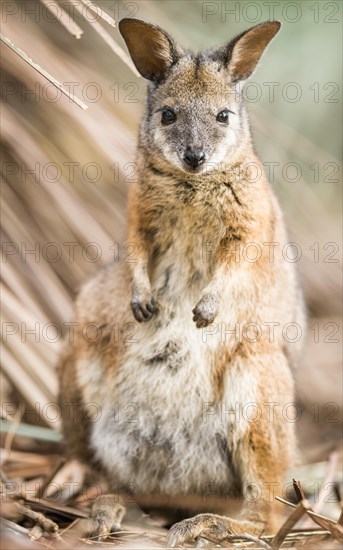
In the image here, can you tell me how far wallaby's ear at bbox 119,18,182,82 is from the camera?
4.70m

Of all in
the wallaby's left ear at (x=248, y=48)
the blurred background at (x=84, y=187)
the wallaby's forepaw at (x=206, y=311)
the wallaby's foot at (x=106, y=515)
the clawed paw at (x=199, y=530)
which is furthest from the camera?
the blurred background at (x=84, y=187)

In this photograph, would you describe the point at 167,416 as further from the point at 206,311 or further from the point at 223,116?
the point at 223,116

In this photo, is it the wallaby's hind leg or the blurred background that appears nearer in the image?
the wallaby's hind leg

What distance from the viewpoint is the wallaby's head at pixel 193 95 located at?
14.8 ft

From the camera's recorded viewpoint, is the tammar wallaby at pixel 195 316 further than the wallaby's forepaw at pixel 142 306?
No

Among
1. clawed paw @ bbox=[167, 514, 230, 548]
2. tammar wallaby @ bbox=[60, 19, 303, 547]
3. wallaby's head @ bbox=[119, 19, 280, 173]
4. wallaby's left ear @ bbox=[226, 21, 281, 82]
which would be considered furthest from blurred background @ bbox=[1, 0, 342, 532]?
clawed paw @ bbox=[167, 514, 230, 548]

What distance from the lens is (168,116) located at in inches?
184

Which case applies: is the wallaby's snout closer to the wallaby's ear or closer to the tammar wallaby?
the tammar wallaby

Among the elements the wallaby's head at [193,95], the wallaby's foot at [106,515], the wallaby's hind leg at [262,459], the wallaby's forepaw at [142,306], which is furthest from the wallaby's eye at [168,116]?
the wallaby's foot at [106,515]

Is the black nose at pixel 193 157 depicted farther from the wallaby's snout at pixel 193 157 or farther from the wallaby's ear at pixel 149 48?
the wallaby's ear at pixel 149 48

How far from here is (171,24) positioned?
6332 millimetres

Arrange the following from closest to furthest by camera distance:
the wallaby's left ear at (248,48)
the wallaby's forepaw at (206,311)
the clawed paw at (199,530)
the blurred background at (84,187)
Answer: the clawed paw at (199,530) → the wallaby's forepaw at (206,311) → the wallaby's left ear at (248,48) → the blurred background at (84,187)

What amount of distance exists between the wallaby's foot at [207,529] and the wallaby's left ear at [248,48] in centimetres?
220

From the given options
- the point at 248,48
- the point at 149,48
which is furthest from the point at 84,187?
the point at 248,48
